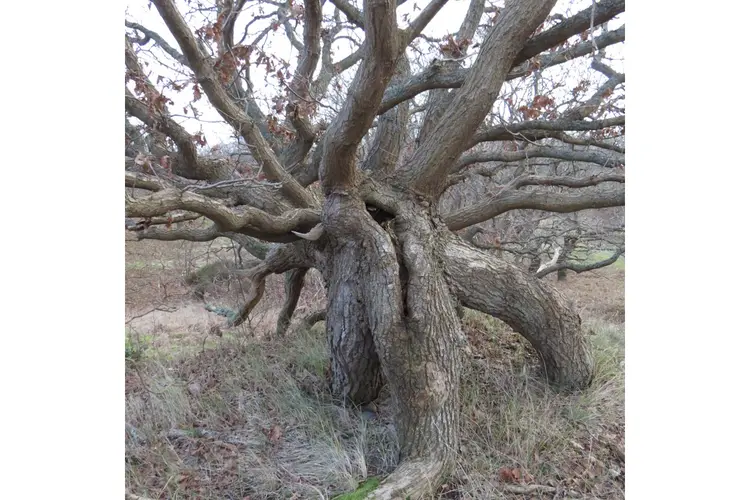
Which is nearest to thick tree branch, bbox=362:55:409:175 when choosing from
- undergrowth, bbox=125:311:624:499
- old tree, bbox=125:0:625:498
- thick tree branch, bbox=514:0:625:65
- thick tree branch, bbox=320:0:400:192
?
old tree, bbox=125:0:625:498

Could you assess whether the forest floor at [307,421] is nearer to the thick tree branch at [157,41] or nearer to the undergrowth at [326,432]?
the undergrowth at [326,432]

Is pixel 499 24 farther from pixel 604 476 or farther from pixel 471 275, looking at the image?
pixel 604 476

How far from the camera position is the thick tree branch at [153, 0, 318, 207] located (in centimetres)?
264

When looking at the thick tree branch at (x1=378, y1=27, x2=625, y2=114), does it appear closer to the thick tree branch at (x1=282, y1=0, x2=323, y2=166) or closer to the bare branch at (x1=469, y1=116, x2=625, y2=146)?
the bare branch at (x1=469, y1=116, x2=625, y2=146)

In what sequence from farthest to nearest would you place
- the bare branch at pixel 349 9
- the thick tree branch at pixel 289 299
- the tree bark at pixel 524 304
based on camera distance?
the thick tree branch at pixel 289 299 < the bare branch at pixel 349 9 < the tree bark at pixel 524 304

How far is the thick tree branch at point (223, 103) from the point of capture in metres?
2.64

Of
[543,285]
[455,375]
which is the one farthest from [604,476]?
[543,285]

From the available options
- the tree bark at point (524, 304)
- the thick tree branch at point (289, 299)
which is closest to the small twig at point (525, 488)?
the tree bark at point (524, 304)

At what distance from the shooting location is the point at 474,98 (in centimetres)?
290

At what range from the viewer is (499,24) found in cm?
278

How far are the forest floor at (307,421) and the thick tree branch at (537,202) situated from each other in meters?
1.14

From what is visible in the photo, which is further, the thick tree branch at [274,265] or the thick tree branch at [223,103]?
the thick tree branch at [274,265]

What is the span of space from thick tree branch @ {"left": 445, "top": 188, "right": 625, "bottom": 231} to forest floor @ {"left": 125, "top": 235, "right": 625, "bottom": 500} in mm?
1139

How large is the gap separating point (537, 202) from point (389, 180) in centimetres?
121
